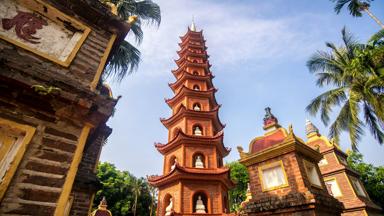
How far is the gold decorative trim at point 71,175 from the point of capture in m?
3.38

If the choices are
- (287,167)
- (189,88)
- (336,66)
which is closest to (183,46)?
(189,88)

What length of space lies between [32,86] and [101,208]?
22.2ft

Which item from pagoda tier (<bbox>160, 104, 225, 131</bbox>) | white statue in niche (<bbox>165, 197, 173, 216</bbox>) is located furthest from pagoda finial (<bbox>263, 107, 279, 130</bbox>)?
white statue in niche (<bbox>165, 197, 173, 216</bbox>)

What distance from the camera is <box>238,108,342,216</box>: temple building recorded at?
712cm

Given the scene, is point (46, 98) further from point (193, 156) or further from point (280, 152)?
point (193, 156)

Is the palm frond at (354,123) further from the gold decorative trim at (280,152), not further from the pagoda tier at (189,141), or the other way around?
the pagoda tier at (189,141)

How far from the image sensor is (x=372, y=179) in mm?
22062

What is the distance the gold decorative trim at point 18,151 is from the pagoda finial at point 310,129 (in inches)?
827

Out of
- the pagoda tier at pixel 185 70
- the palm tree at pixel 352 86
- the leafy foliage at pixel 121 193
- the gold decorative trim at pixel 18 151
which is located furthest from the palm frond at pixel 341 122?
the leafy foliage at pixel 121 193

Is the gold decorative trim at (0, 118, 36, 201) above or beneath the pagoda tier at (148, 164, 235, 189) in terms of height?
beneath

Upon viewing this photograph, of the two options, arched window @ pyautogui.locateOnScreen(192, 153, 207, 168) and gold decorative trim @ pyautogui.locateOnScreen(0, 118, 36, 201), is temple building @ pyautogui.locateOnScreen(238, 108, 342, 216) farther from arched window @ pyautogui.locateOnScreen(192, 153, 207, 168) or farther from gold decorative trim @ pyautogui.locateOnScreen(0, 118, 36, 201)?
gold decorative trim @ pyautogui.locateOnScreen(0, 118, 36, 201)

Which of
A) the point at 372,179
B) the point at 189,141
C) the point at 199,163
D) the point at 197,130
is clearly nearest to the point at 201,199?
the point at 199,163

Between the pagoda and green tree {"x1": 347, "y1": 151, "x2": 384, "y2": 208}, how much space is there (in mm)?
15066

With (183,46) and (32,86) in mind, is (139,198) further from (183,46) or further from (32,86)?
(32,86)
